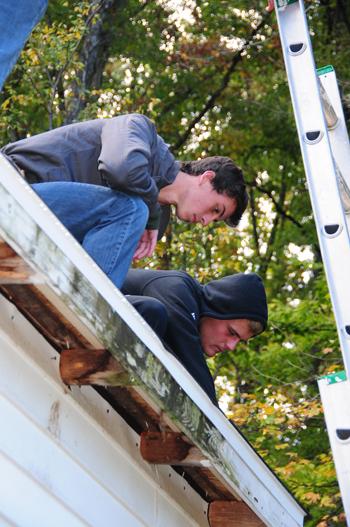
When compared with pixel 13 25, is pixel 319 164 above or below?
below

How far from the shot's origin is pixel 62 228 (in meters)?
3.48

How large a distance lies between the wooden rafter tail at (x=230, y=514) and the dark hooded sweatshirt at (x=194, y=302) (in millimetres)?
507

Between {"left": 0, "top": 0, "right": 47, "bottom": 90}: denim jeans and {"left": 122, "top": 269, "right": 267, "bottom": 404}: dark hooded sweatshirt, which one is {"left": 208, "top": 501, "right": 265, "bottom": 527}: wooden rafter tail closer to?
{"left": 122, "top": 269, "right": 267, "bottom": 404}: dark hooded sweatshirt

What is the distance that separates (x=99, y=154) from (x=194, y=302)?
79 cm

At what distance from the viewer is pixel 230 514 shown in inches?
192

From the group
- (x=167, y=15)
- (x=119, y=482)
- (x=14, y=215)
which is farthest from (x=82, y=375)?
(x=167, y=15)

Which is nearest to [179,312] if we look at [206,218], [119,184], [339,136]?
[206,218]

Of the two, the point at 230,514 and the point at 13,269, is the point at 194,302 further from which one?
the point at 13,269

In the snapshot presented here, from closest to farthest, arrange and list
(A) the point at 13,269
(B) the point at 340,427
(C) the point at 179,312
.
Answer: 1. (A) the point at 13,269
2. (B) the point at 340,427
3. (C) the point at 179,312

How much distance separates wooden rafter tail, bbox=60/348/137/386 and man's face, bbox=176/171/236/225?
1.41m

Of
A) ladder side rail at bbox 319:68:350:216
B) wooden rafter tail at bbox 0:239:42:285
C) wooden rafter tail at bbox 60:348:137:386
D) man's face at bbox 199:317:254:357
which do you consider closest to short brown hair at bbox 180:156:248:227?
man's face at bbox 199:317:254:357

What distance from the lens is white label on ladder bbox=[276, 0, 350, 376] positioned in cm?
470

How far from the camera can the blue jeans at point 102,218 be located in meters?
4.49

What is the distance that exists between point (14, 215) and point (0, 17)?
1.23 meters
